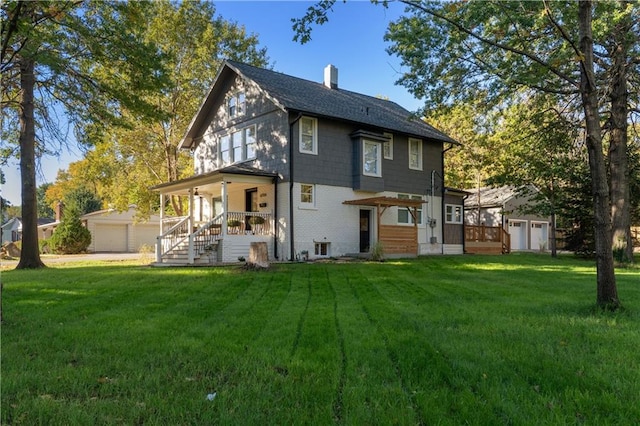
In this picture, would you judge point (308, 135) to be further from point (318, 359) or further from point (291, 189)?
point (318, 359)

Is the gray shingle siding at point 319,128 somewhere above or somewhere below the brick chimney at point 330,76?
A: below

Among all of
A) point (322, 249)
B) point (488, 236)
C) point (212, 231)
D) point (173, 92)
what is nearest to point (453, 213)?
point (488, 236)

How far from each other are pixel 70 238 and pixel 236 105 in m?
17.6

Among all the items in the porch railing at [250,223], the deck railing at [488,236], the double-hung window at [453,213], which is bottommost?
the deck railing at [488,236]

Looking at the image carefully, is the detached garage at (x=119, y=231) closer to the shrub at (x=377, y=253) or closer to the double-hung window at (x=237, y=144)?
the double-hung window at (x=237, y=144)

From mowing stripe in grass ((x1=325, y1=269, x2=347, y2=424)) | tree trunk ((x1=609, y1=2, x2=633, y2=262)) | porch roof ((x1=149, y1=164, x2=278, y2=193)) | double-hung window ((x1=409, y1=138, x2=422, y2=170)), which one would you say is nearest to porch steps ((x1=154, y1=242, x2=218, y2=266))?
porch roof ((x1=149, y1=164, x2=278, y2=193))

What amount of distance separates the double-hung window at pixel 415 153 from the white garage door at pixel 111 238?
2515 centimetres

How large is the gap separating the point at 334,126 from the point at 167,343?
1438 cm

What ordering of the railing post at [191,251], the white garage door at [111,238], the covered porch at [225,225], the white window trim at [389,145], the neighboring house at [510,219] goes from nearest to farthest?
1. the railing post at [191,251]
2. the covered porch at [225,225]
3. the white window trim at [389,145]
4. the neighboring house at [510,219]
5. the white garage door at [111,238]

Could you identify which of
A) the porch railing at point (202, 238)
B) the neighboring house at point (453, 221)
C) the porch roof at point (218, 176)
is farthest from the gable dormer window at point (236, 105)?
the neighboring house at point (453, 221)

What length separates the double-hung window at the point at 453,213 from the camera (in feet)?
75.3

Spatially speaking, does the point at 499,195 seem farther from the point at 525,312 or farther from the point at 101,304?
the point at 101,304

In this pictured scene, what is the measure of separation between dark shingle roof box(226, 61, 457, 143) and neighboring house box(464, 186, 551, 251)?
10.9 meters

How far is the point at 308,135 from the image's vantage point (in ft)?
56.2
